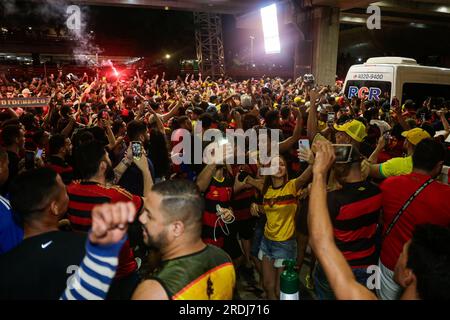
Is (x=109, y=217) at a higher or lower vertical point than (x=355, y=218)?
higher

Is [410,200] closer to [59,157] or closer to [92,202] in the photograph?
[92,202]

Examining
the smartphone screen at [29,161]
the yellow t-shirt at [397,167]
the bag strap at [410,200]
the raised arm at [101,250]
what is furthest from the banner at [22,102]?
the bag strap at [410,200]

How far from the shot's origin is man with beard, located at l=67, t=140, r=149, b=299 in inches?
111

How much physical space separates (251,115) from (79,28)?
28.6m

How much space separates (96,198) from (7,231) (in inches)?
25.3

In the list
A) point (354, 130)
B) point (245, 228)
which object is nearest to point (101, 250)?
point (245, 228)

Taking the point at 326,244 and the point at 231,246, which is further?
the point at 231,246

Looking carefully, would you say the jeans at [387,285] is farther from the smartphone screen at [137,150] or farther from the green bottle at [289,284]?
the smartphone screen at [137,150]

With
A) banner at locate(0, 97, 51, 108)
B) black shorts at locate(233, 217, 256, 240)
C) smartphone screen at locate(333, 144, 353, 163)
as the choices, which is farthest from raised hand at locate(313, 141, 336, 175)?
banner at locate(0, 97, 51, 108)

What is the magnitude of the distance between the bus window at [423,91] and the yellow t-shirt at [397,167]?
6.78 m

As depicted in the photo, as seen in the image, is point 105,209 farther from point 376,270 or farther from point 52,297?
point 376,270

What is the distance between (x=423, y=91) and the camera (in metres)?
10.0

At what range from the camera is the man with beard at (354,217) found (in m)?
2.80

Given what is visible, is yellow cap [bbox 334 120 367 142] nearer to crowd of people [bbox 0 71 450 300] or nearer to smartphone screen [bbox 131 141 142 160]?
crowd of people [bbox 0 71 450 300]
